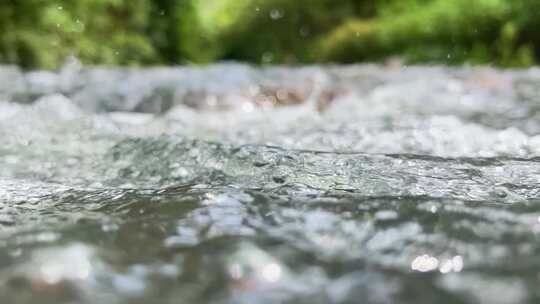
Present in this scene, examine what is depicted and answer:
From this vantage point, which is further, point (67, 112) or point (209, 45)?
point (209, 45)

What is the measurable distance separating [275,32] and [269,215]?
11.4 meters

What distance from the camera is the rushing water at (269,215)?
0.72 metres

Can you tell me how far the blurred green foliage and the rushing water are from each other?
3.53m

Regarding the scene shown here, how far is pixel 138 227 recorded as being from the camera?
93cm

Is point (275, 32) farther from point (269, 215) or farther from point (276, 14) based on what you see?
point (269, 215)

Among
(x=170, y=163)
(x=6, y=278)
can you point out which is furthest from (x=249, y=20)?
(x=6, y=278)

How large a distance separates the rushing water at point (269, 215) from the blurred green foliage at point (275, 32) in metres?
3.53

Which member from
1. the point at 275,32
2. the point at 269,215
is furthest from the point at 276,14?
the point at 269,215

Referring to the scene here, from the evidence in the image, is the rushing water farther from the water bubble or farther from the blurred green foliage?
the water bubble

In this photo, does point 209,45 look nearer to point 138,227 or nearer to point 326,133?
point 326,133

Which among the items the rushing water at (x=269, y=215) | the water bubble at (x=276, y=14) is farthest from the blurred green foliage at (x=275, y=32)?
the rushing water at (x=269, y=215)

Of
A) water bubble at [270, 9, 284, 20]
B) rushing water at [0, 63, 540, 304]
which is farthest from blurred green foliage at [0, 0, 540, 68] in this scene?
rushing water at [0, 63, 540, 304]

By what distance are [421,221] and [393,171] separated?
0.40 m

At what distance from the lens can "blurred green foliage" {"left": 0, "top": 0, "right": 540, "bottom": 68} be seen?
5.68 meters
